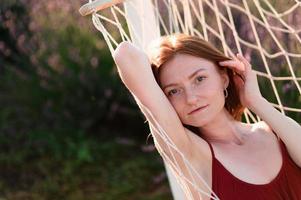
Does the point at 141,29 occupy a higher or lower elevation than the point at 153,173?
higher

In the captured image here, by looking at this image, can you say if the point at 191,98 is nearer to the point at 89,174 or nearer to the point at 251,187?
the point at 251,187

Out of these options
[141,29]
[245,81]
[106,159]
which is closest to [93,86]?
[106,159]

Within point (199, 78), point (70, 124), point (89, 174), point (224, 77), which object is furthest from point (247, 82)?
point (70, 124)

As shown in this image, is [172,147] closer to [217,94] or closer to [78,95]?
[217,94]

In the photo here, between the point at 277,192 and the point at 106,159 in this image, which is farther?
the point at 106,159

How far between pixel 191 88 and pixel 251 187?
0.96 feet

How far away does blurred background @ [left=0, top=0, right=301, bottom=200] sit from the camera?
4.01 meters

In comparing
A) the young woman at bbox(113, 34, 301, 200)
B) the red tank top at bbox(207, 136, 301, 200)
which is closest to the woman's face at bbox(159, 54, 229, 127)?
the young woman at bbox(113, 34, 301, 200)

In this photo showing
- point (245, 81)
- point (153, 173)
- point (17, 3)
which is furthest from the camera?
point (17, 3)

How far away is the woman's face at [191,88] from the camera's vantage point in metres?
2.05

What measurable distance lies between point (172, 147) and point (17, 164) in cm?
233

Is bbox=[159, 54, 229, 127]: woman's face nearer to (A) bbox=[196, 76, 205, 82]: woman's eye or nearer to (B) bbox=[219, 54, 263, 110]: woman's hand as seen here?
(A) bbox=[196, 76, 205, 82]: woman's eye

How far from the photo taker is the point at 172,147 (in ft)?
6.70

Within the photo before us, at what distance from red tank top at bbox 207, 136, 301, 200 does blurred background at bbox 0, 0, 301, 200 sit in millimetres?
1759
